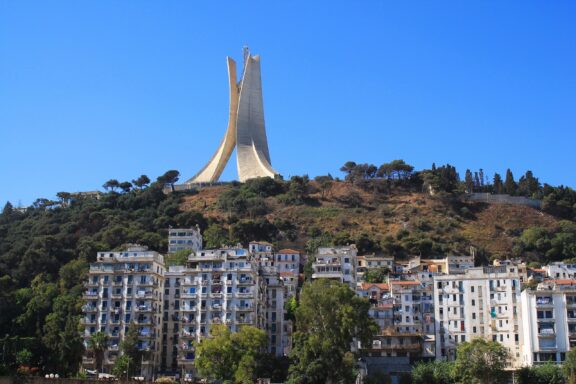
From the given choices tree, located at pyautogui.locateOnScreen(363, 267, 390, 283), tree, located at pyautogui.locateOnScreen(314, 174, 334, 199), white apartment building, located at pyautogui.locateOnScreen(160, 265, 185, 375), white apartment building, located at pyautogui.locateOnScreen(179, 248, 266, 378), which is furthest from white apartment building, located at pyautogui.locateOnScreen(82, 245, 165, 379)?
tree, located at pyautogui.locateOnScreen(314, 174, 334, 199)

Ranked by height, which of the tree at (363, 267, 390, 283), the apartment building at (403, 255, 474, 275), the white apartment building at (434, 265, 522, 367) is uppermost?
the apartment building at (403, 255, 474, 275)

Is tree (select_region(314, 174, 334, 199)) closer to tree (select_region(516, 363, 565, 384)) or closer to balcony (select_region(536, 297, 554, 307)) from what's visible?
balcony (select_region(536, 297, 554, 307))

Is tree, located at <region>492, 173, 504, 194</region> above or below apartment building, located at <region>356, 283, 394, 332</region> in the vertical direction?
above

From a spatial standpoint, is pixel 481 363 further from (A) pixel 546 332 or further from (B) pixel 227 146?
(B) pixel 227 146

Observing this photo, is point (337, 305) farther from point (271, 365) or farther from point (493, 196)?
point (493, 196)

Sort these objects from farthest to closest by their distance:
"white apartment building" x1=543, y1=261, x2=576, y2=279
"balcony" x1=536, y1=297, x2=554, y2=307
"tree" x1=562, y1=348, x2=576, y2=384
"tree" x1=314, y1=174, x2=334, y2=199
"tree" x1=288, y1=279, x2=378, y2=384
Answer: "tree" x1=314, y1=174, x2=334, y2=199, "white apartment building" x1=543, y1=261, x2=576, y2=279, "balcony" x1=536, y1=297, x2=554, y2=307, "tree" x1=288, y1=279, x2=378, y2=384, "tree" x1=562, y1=348, x2=576, y2=384

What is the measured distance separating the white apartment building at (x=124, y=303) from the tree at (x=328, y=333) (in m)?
12.5

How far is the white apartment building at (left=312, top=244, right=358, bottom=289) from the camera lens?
74562 millimetres

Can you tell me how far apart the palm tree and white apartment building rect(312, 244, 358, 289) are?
2331cm

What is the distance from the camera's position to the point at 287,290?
70.6m

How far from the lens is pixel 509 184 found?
4407 inches

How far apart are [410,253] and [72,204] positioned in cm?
4946

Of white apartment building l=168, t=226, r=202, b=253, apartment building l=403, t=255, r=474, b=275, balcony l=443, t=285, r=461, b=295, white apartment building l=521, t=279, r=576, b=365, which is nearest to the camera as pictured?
white apartment building l=521, t=279, r=576, b=365

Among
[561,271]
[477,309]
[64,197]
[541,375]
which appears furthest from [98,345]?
[64,197]
